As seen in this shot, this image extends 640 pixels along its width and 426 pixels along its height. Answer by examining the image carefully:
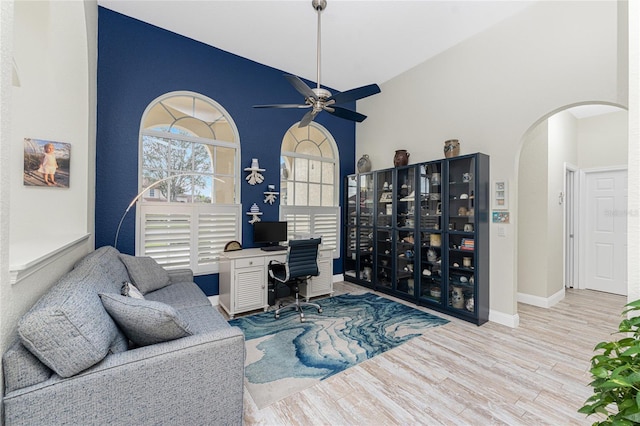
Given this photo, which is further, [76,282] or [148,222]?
[148,222]

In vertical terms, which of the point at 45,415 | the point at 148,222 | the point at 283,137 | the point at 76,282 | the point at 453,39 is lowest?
the point at 45,415

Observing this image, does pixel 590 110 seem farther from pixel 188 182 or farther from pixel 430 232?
pixel 188 182

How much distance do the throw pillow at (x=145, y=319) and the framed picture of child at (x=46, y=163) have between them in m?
1.43

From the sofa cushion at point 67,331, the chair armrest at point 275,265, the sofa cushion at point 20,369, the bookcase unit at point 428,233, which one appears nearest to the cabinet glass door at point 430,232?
the bookcase unit at point 428,233

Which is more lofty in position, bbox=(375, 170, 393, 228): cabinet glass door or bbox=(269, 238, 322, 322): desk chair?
bbox=(375, 170, 393, 228): cabinet glass door

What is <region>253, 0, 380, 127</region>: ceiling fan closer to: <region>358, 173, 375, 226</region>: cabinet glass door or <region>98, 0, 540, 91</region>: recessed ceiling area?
<region>98, 0, 540, 91</region>: recessed ceiling area

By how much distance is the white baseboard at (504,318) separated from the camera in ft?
10.3

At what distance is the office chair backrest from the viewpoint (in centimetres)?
324

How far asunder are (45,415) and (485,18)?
4.88 meters

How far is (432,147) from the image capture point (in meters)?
3.96

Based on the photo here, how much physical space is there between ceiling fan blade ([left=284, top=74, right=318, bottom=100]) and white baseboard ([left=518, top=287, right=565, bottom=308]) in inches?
163

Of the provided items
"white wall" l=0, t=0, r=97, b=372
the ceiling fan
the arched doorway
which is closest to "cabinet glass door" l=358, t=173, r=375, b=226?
the ceiling fan

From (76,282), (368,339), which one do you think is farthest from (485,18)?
(76,282)

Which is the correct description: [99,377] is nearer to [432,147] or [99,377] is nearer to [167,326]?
[167,326]
